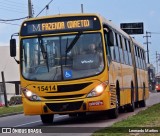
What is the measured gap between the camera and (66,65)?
1709 cm

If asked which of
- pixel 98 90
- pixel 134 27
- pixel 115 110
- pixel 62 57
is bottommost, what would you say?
pixel 115 110

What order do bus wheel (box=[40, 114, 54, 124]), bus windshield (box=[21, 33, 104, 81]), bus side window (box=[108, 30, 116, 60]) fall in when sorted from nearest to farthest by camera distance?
bus windshield (box=[21, 33, 104, 81]) → bus side window (box=[108, 30, 116, 60]) → bus wheel (box=[40, 114, 54, 124])

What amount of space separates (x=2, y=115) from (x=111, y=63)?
13455 millimetres

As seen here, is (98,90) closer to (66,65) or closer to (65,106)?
(65,106)

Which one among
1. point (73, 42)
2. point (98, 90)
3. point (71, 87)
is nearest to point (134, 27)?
point (73, 42)

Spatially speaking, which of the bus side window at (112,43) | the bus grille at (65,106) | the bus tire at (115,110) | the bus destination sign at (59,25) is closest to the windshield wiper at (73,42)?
the bus destination sign at (59,25)

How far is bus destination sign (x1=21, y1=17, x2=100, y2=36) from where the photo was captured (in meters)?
17.5

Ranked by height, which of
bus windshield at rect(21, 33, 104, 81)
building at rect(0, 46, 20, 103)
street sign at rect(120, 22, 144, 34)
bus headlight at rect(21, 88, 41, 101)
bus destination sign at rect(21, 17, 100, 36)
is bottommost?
building at rect(0, 46, 20, 103)

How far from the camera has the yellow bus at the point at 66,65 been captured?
16.9 meters

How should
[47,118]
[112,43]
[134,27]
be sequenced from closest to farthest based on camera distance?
1. [112,43]
2. [47,118]
3. [134,27]

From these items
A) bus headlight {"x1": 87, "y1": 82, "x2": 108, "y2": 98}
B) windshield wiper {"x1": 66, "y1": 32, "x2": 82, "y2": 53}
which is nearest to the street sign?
windshield wiper {"x1": 66, "y1": 32, "x2": 82, "y2": 53}

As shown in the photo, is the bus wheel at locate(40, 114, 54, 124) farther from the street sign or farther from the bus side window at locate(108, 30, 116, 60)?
the street sign

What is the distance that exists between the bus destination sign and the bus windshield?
9.1 inches

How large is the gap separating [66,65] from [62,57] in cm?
30
